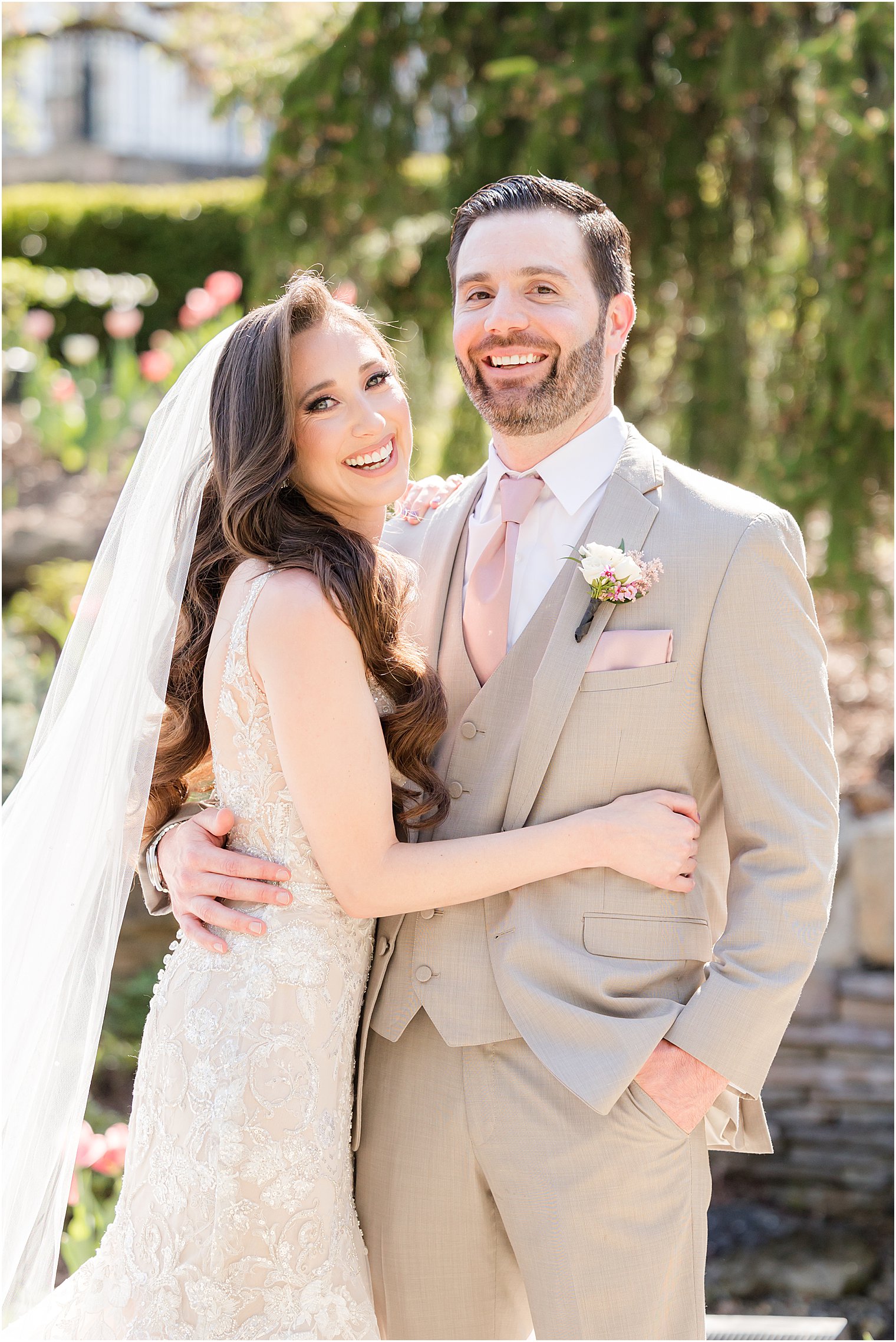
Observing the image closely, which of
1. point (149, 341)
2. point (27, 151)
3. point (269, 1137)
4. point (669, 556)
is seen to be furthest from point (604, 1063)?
point (27, 151)

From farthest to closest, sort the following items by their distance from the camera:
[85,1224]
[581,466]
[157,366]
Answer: [157,366] → [85,1224] → [581,466]

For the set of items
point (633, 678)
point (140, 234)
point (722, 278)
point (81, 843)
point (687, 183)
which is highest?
point (140, 234)

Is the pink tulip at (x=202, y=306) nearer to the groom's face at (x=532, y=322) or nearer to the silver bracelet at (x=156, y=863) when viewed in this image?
the groom's face at (x=532, y=322)

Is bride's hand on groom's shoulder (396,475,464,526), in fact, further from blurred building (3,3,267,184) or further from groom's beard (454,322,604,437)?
blurred building (3,3,267,184)

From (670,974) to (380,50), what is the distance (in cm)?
376

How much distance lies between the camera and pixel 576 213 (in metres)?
2.55

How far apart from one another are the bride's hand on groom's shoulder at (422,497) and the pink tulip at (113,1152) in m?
1.92

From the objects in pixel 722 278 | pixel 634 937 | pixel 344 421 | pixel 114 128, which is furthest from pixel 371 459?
pixel 114 128

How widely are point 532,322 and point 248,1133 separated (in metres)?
1.58

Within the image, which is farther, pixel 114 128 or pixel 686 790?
pixel 114 128

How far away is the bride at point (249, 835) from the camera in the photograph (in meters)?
2.19

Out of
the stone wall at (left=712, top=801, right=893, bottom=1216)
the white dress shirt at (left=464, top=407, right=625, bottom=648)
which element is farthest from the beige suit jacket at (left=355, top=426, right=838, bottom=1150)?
the stone wall at (left=712, top=801, right=893, bottom=1216)

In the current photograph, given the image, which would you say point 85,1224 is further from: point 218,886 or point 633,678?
point 633,678

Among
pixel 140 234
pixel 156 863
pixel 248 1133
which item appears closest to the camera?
pixel 248 1133
